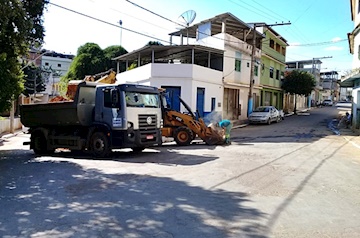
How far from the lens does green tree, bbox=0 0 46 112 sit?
9.74 metres

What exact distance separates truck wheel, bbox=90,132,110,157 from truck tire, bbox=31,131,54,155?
2.60m

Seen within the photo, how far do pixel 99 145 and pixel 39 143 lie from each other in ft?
10.8

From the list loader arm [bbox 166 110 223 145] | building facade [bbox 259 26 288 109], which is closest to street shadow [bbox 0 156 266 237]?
loader arm [bbox 166 110 223 145]

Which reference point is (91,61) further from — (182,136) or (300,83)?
(182,136)

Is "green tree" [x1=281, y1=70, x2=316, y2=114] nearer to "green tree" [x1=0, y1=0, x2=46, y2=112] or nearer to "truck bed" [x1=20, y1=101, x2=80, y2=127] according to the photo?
"truck bed" [x1=20, y1=101, x2=80, y2=127]

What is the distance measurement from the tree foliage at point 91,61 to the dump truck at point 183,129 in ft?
84.9

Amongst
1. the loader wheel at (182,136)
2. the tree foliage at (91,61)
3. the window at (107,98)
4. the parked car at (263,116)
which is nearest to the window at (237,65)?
the parked car at (263,116)

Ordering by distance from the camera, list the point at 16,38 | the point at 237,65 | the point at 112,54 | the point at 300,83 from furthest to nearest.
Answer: the point at 300,83, the point at 112,54, the point at 237,65, the point at 16,38

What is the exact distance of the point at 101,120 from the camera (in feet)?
39.1

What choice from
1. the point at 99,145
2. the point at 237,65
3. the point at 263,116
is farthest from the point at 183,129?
the point at 237,65

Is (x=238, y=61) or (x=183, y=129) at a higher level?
(x=238, y=61)

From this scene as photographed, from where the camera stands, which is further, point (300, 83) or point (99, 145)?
point (300, 83)

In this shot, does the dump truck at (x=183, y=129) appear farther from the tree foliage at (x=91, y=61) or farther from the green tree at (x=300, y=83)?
the green tree at (x=300, y=83)

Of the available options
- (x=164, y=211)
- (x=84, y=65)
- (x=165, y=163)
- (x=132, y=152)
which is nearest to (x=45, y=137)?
(x=132, y=152)
